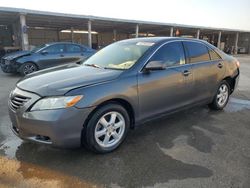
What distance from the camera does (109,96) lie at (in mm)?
2998

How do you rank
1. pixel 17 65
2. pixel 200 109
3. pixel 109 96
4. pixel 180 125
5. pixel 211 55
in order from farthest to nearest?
pixel 17 65, pixel 200 109, pixel 211 55, pixel 180 125, pixel 109 96

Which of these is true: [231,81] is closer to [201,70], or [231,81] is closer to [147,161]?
[201,70]

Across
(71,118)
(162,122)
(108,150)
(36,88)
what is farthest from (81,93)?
(162,122)

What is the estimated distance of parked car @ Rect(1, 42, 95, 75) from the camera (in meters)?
9.69

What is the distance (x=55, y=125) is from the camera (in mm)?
2668

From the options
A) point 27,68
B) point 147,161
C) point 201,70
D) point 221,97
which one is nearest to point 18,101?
point 147,161

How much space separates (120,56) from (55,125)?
1679 mm

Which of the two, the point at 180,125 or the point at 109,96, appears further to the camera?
the point at 180,125

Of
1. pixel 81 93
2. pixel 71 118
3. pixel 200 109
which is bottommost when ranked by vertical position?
pixel 200 109

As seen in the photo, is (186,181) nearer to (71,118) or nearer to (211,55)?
(71,118)

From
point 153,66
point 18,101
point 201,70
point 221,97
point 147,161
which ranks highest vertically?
point 153,66

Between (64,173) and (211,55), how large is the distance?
3.66 meters

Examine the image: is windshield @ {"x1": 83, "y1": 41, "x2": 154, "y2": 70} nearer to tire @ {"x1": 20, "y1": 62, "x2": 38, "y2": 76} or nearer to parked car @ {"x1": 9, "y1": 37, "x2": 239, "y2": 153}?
parked car @ {"x1": 9, "y1": 37, "x2": 239, "y2": 153}

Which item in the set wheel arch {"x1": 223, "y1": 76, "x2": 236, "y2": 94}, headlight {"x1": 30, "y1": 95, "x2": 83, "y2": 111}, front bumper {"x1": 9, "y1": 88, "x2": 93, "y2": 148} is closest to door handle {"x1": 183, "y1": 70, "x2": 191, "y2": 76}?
wheel arch {"x1": 223, "y1": 76, "x2": 236, "y2": 94}
